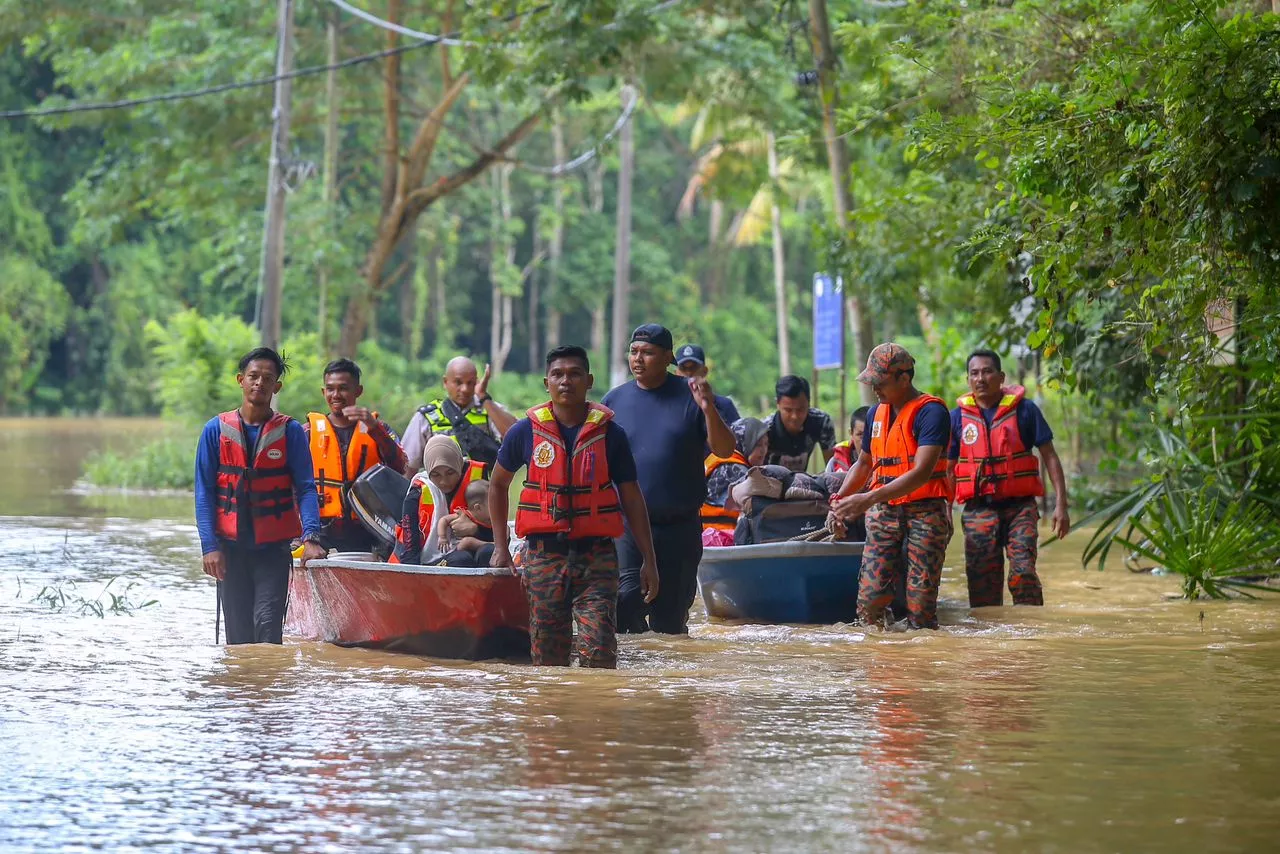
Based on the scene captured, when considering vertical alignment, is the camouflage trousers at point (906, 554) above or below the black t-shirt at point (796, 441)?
below

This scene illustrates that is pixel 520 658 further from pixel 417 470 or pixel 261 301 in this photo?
pixel 261 301

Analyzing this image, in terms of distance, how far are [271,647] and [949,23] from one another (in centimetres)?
856

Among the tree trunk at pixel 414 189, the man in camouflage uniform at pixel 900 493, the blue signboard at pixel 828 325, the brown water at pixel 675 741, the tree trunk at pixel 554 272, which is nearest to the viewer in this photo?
the brown water at pixel 675 741

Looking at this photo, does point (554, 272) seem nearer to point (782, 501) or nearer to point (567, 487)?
point (782, 501)

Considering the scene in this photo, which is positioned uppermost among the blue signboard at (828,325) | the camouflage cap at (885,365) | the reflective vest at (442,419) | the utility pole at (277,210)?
the utility pole at (277,210)

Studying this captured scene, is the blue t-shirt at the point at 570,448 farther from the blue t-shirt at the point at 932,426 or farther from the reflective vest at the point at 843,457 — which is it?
the reflective vest at the point at 843,457

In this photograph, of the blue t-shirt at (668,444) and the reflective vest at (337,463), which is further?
the reflective vest at (337,463)

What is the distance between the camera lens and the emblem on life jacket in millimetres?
8773

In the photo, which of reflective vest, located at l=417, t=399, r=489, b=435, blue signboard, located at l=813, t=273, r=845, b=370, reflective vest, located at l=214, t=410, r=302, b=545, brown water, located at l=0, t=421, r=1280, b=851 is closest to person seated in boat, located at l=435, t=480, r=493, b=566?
brown water, located at l=0, t=421, r=1280, b=851

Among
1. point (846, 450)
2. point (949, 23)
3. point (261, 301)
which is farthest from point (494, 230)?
point (846, 450)

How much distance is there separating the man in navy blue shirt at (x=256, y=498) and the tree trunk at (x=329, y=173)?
66.1ft

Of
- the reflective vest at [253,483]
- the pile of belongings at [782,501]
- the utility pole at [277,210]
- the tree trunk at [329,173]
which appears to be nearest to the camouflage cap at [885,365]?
the pile of belongings at [782,501]

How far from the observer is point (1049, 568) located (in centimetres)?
1638

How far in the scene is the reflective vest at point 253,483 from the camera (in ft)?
31.7
